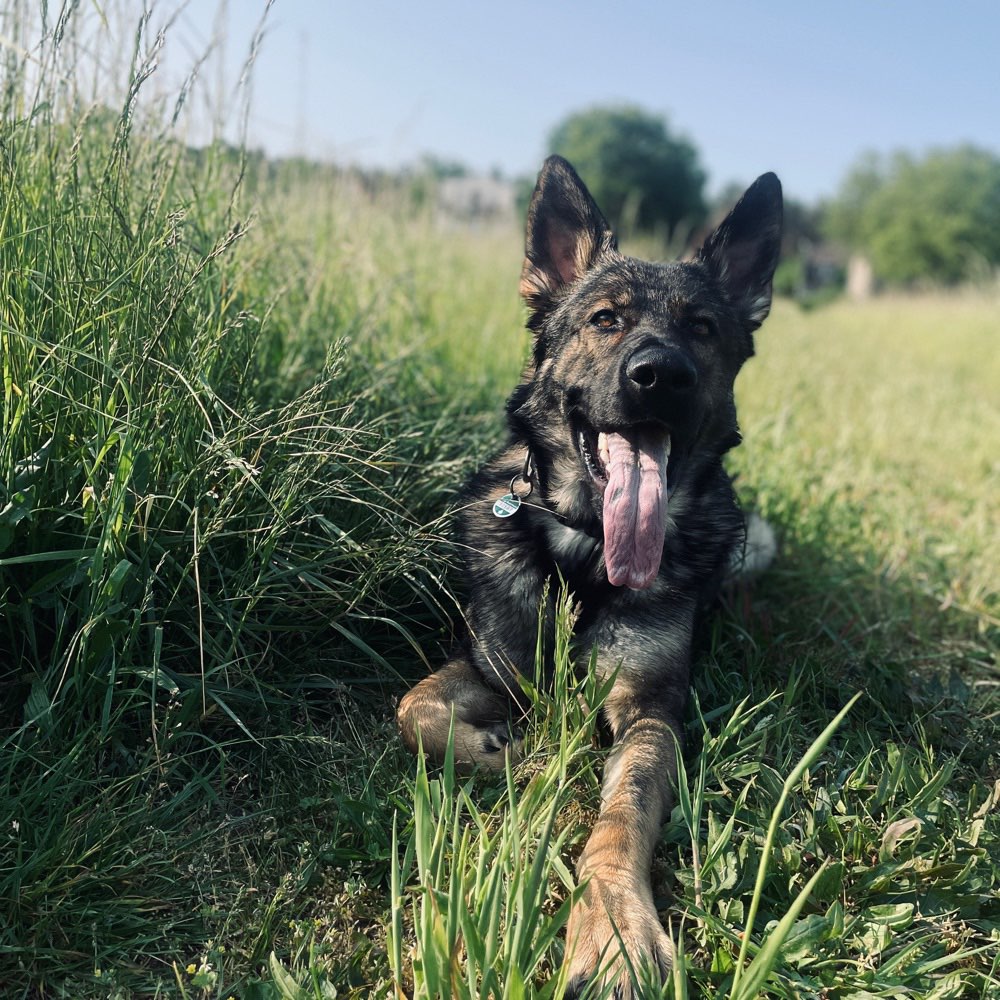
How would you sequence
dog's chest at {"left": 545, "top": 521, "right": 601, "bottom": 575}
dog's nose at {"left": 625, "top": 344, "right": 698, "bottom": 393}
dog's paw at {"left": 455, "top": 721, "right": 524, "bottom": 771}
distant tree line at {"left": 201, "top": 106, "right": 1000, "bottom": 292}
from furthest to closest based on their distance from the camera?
1. distant tree line at {"left": 201, "top": 106, "right": 1000, "bottom": 292}
2. dog's chest at {"left": 545, "top": 521, "right": 601, "bottom": 575}
3. dog's nose at {"left": 625, "top": 344, "right": 698, "bottom": 393}
4. dog's paw at {"left": 455, "top": 721, "right": 524, "bottom": 771}

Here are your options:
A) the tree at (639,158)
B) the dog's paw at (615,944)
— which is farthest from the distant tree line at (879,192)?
the dog's paw at (615,944)

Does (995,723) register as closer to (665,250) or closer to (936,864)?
(936,864)

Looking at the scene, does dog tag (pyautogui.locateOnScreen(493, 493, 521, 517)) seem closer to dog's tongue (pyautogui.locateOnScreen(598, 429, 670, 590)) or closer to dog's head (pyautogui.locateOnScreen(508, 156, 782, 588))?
dog's head (pyautogui.locateOnScreen(508, 156, 782, 588))

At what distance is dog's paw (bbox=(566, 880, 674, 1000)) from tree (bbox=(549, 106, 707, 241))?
165ft

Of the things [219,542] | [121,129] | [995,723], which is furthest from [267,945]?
[995,723]

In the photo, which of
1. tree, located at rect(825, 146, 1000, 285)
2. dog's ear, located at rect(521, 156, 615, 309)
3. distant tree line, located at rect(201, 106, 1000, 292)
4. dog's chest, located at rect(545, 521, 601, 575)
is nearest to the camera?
dog's chest, located at rect(545, 521, 601, 575)

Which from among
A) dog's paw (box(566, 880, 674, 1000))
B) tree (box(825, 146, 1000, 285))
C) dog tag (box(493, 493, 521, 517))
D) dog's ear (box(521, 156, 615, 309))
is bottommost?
dog's paw (box(566, 880, 674, 1000))

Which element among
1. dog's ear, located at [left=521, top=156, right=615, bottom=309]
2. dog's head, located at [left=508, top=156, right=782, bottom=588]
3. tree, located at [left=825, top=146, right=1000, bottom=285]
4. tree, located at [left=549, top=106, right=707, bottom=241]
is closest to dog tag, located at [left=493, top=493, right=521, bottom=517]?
dog's head, located at [left=508, top=156, right=782, bottom=588]

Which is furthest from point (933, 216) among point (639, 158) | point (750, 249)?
point (750, 249)

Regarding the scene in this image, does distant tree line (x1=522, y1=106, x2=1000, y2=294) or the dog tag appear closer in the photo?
the dog tag

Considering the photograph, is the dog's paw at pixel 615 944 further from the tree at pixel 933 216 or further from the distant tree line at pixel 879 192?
the tree at pixel 933 216

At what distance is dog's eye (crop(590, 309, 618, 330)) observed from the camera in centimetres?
280

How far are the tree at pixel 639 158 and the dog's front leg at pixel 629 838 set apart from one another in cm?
4958

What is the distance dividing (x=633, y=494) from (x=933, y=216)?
63.2 m
